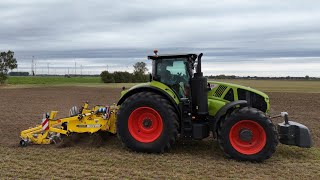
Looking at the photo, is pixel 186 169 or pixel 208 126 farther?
pixel 208 126

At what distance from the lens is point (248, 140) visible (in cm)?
779

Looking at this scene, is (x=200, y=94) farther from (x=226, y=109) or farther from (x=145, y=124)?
(x=145, y=124)

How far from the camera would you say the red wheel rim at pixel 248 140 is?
7.73 metres

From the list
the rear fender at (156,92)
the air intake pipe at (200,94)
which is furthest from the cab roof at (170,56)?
the rear fender at (156,92)

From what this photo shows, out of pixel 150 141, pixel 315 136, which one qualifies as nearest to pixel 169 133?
pixel 150 141

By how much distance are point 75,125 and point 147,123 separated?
5.94ft

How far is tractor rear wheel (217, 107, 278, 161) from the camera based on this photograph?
7594 mm

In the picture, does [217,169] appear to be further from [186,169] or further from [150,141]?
[150,141]

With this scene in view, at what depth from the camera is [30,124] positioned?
494 inches

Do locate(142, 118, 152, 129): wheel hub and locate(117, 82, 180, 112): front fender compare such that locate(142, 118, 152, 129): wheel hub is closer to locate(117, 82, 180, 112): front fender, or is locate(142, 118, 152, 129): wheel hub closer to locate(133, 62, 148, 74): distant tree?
locate(117, 82, 180, 112): front fender

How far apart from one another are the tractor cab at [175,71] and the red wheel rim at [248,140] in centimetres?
135

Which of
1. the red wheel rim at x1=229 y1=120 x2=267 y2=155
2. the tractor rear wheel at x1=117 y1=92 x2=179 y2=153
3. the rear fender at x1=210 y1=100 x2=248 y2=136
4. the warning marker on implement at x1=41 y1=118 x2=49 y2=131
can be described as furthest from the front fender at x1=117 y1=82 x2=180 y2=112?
the warning marker on implement at x1=41 y1=118 x2=49 y2=131

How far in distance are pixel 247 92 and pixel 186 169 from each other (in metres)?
2.63

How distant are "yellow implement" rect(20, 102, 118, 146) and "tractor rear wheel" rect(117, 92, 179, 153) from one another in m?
0.54
